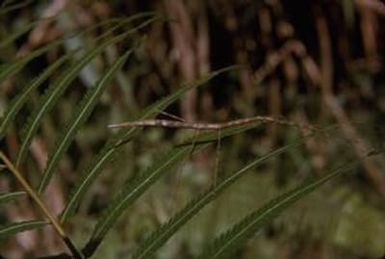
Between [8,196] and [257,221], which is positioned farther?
[8,196]

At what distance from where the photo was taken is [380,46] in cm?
239

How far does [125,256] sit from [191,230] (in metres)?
0.17

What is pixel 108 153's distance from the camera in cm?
69

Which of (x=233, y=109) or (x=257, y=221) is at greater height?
(x=257, y=221)

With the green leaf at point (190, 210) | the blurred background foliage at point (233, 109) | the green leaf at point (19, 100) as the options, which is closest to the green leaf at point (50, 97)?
the green leaf at point (19, 100)

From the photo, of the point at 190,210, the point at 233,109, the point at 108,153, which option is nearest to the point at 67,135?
the point at 108,153

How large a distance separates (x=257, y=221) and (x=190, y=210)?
49 mm

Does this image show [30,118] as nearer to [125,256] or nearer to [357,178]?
[125,256]

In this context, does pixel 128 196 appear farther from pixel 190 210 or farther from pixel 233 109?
pixel 233 109

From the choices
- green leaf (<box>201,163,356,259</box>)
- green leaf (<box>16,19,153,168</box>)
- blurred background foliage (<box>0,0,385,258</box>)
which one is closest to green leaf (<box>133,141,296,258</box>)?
green leaf (<box>201,163,356,259</box>)

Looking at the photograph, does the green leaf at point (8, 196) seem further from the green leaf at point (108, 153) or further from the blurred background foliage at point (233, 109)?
the blurred background foliage at point (233, 109)

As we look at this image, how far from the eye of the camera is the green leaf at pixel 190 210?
23.8 inches

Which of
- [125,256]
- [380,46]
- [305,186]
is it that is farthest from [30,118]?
[380,46]

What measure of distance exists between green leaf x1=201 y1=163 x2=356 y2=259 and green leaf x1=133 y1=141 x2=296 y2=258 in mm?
29
